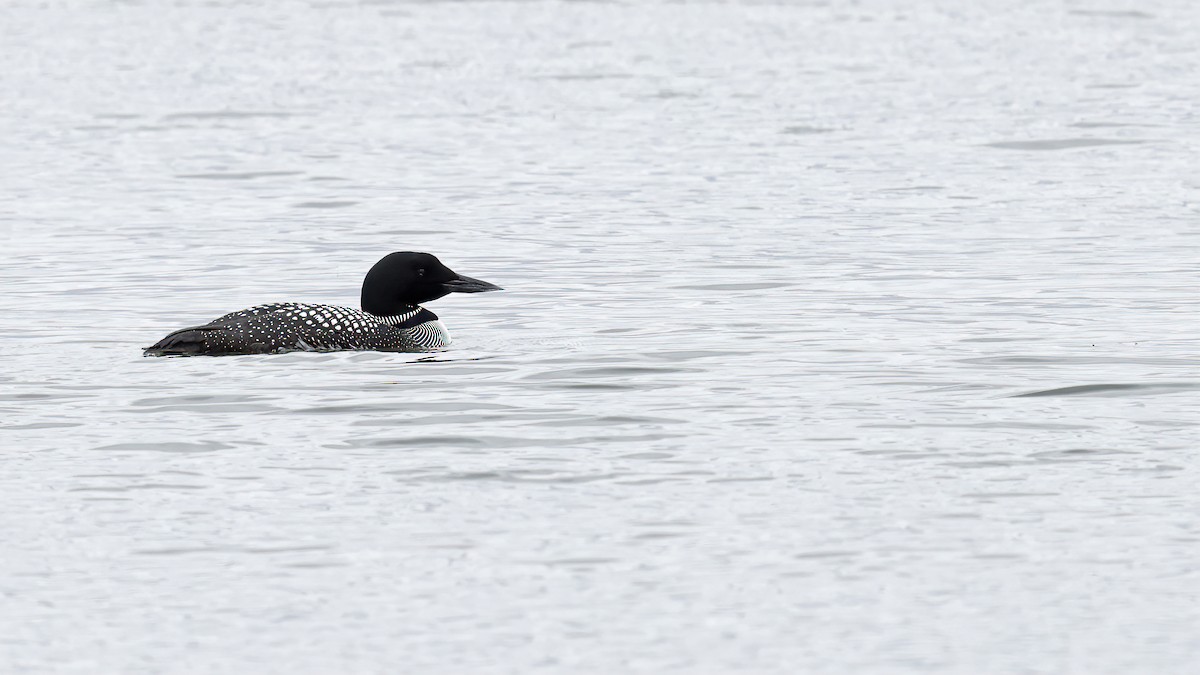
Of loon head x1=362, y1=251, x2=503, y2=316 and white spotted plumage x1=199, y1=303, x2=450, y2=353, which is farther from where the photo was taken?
loon head x1=362, y1=251, x2=503, y2=316

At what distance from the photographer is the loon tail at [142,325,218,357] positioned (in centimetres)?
1195

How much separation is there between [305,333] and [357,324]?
0.42m

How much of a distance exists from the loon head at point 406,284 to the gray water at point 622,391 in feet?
1.42

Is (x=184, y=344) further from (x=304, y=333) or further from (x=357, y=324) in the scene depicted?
(x=357, y=324)

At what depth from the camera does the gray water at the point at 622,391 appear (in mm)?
7328

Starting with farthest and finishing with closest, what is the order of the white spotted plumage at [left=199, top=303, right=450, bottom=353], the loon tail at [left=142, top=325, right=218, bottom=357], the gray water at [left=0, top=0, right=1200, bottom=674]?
1. the white spotted plumage at [left=199, top=303, right=450, bottom=353]
2. the loon tail at [left=142, top=325, right=218, bottom=357]
3. the gray water at [left=0, top=0, right=1200, bottom=674]

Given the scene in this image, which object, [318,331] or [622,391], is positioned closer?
[622,391]

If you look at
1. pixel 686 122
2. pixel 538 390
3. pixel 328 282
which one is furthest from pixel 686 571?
pixel 686 122

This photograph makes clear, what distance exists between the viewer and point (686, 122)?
80.4ft

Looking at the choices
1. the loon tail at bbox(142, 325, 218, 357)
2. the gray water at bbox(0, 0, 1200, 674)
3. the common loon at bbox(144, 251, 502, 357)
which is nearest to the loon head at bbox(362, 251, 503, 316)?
the common loon at bbox(144, 251, 502, 357)

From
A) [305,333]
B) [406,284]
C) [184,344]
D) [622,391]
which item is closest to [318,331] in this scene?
[305,333]

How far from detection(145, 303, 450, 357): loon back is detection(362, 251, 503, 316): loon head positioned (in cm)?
8

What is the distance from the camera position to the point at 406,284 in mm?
12984

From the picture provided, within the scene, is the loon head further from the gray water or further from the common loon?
the gray water
